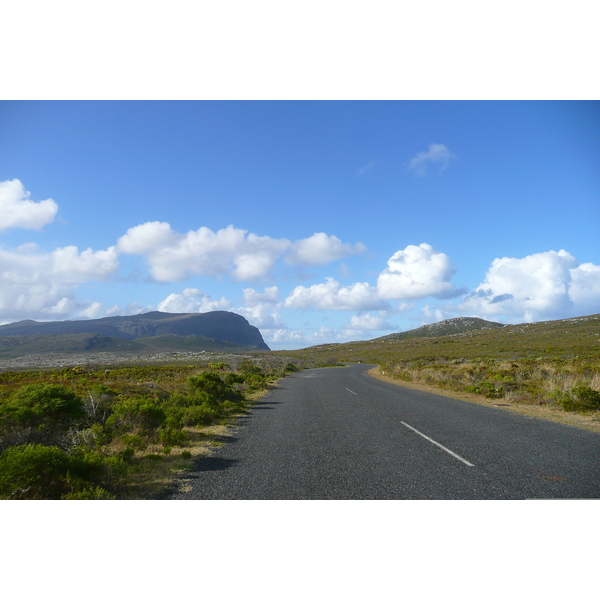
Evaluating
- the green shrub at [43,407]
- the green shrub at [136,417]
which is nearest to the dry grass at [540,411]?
the green shrub at [136,417]

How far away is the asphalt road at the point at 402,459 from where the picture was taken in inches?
215

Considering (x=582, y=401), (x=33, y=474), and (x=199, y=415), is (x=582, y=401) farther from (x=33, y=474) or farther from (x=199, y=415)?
(x=33, y=474)

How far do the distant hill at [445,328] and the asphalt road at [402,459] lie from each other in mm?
161478

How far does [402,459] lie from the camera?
22.9 ft

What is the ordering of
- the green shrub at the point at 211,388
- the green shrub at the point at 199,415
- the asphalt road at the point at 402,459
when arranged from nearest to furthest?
the asphalt road at the point at 402,459
the green shrub at the point at 199,415
the green shrub at the point at 211,388

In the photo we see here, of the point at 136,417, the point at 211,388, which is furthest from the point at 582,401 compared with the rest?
the point at 136,417

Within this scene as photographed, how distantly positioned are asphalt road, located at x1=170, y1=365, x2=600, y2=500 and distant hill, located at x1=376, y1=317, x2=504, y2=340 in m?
161

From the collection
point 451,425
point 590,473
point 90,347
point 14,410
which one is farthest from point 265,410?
point 90,347

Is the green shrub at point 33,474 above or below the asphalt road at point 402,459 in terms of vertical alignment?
above

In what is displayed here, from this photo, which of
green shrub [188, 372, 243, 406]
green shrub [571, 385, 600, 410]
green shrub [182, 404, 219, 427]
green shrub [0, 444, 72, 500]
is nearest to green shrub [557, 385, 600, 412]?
green shrub [571, 385, 600, 410]

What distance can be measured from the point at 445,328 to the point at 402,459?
182877 mm

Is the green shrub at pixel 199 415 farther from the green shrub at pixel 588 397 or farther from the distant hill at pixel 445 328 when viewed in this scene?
the distant hill at pixel 445 328

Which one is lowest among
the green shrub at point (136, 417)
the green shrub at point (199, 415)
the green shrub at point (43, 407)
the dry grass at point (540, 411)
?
the dry grass at point (540, 411)
